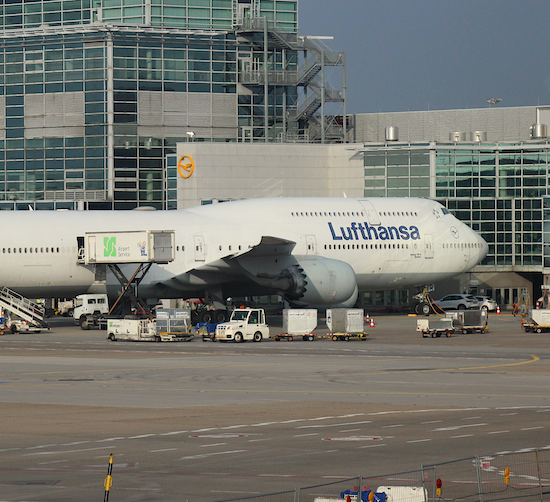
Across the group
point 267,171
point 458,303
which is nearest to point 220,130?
point 267,171

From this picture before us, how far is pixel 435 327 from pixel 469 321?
136 inches

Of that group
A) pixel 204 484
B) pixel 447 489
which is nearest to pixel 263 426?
pixel 204 484

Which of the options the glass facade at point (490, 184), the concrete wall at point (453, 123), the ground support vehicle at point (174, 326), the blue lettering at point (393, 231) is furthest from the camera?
the concrete wall at point (453, 123)

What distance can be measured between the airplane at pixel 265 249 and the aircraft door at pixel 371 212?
0.07m

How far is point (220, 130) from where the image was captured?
307 feet

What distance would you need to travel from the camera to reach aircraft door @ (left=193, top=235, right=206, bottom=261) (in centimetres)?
5753

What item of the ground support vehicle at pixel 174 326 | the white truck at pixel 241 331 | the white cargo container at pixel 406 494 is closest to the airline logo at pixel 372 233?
the white truck at pixel 241 331

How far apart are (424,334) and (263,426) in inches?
1145

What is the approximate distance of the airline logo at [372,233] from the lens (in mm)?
61188

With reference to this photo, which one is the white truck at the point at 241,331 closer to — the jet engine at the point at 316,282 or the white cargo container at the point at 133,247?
the white cargo container at the point at 133,247

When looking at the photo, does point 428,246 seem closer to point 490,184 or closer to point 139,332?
point 490,184

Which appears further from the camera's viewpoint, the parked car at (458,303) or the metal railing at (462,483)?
the parked car at (458,303)

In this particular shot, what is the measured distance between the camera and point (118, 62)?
89.6m

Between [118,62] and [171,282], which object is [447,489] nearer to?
[171,282]
